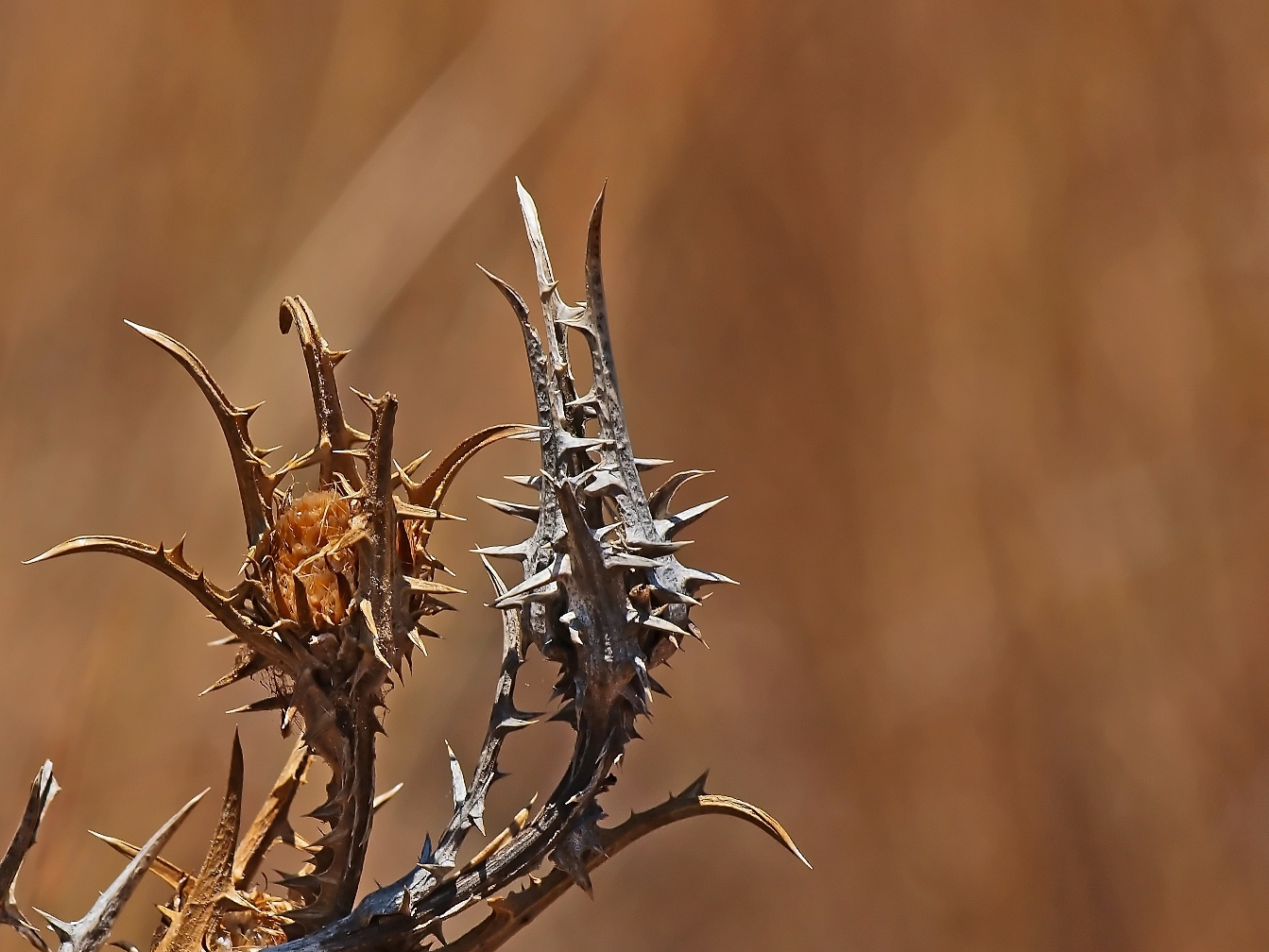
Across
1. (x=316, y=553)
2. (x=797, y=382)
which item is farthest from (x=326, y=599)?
(x=797, y=382)

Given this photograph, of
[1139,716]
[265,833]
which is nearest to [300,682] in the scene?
[265,833]

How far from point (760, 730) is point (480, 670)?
16.2 inches

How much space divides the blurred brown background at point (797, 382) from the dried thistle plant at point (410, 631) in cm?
99

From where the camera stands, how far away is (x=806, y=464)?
160 cm

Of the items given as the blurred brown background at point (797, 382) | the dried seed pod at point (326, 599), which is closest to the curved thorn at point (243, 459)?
the dried seed pod at point (326, 599)

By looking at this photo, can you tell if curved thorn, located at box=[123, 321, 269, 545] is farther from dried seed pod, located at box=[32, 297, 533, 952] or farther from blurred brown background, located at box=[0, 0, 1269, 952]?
blurred brown background, located at box=[0, 0, 1269, 952]

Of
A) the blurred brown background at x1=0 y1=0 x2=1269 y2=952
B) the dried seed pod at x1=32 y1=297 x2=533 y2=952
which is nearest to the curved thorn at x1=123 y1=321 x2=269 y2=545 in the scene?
the dried seed pod at x1=32 y1=297 x2=533 y2=952

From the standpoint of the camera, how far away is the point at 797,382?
5.25ft

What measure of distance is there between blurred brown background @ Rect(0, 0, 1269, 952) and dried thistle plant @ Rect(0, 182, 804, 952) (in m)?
0.99

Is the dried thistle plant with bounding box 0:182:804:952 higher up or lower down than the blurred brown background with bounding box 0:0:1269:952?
lower down

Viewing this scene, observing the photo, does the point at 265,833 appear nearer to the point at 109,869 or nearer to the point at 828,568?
the point at 109,869

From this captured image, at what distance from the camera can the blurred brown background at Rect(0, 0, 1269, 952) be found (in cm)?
143

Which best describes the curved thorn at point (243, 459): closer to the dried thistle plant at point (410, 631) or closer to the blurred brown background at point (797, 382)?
the dried thistle plant at point (410, 631)

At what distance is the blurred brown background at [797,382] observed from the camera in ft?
4.70
